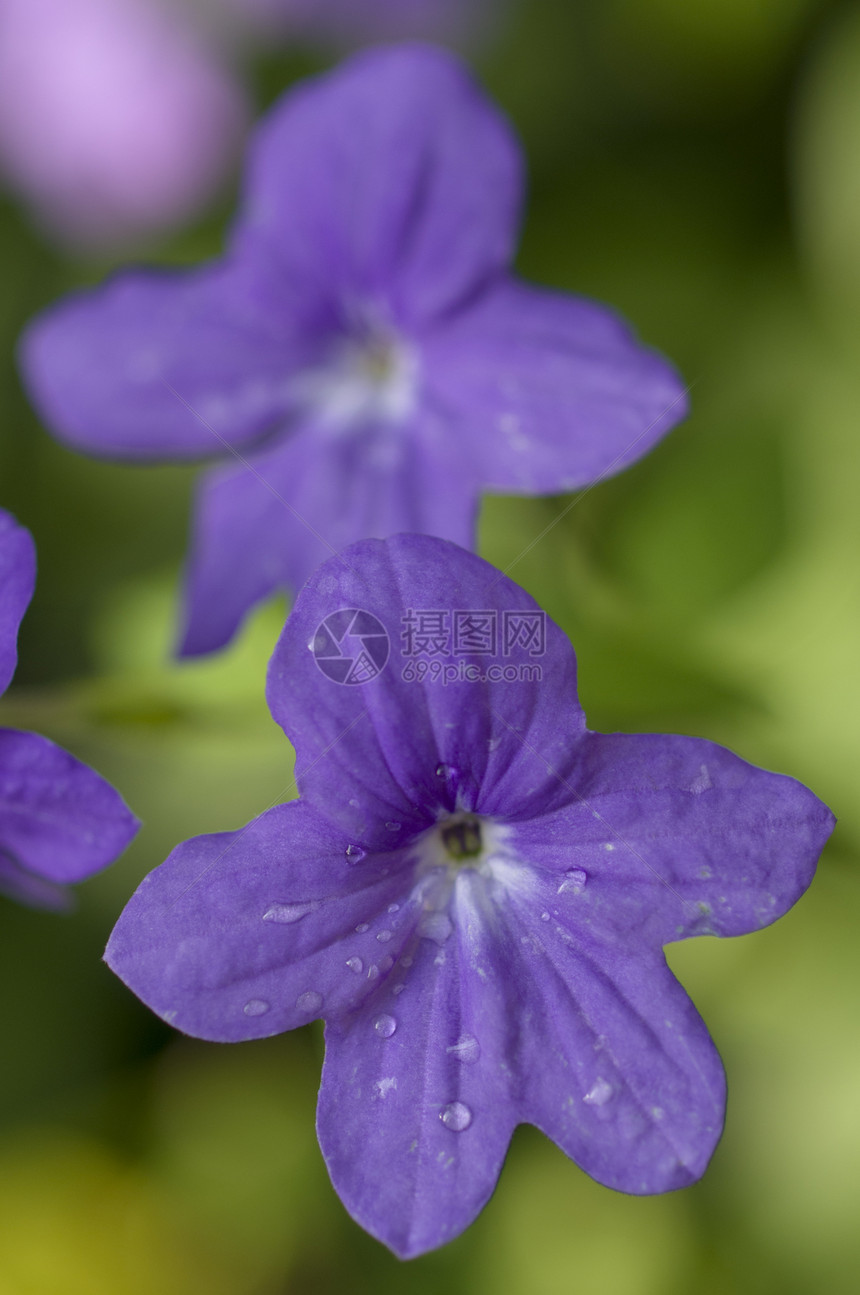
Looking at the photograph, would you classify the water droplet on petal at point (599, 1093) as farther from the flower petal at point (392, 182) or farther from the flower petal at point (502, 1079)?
the flower petal at point (392, 182)

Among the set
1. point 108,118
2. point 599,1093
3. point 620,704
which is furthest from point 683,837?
point 108,118

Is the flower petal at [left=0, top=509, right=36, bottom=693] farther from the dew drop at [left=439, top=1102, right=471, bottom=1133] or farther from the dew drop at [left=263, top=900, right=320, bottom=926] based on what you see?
the dew drop at [left=439, top=1102, right=471, bottom=1133]

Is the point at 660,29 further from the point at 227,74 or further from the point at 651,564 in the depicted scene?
the point at 651,564

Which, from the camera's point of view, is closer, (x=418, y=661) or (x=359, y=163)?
(x=418, y=661)

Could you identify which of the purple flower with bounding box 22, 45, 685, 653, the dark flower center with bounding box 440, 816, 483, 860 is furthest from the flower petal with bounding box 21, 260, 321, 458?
the dark flower center with bounding box 440, 816, 483, 860

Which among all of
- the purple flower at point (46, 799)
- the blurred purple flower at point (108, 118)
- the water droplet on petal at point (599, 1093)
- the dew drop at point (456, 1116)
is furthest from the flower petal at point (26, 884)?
the blurred purple flower at point (108, 118)

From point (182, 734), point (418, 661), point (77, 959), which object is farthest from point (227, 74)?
point (418, 661)

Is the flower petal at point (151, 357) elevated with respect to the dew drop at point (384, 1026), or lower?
elevated
